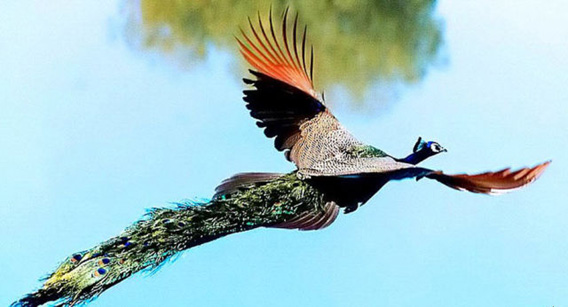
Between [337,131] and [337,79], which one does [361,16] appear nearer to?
[337,79]

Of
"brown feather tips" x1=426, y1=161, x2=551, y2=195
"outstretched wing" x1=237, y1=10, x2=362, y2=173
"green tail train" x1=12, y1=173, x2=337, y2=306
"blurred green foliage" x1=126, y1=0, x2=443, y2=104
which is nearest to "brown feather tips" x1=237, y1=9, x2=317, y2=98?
"outstretched wing" x1=237, y1=10, x2=362, y2=173

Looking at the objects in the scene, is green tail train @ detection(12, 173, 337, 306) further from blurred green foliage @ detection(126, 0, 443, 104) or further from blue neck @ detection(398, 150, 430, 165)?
blurred green foliage @ detection(126, 0, 443, 104)

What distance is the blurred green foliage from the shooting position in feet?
10.5

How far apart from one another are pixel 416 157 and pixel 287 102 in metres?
0.41

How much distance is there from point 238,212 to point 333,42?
130 cm

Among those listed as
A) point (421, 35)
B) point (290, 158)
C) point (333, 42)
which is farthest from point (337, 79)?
point (290, 158)

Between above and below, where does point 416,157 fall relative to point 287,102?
below

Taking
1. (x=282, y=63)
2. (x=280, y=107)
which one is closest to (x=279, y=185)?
(x=280, y=107)

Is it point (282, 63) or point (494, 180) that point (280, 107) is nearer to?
point (282, 63)

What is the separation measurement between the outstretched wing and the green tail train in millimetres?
140

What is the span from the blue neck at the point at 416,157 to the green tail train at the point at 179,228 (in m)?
0.26

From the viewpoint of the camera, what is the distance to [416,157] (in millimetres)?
2264

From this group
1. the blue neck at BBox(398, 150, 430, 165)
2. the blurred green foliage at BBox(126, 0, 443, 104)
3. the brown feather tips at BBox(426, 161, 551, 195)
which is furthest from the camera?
the blurred green foliage at BBox(126, 0, 443, 104)

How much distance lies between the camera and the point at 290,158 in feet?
7.72
